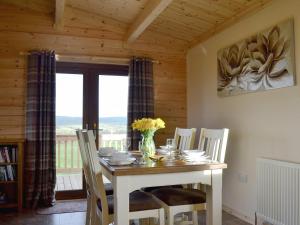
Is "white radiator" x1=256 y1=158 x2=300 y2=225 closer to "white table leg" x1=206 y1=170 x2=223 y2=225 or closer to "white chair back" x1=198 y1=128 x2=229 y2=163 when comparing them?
"white chair back" x1=198 y1=128 x2=229 y2=163

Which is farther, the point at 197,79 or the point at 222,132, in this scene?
the point at 197,79

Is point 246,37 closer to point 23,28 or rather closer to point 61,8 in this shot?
point 61,8

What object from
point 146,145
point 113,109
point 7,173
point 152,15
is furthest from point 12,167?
point 152,15

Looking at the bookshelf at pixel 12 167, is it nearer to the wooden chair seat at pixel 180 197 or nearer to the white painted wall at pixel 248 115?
the wooden chair seat at pixel 180 197

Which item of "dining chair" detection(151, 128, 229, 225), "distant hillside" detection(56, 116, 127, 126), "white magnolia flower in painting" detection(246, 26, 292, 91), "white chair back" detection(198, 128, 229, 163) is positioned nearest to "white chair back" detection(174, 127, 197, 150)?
"white chair back" detection(198, 128, 229, 163)

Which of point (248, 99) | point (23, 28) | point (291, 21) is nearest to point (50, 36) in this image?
point (23, 28)

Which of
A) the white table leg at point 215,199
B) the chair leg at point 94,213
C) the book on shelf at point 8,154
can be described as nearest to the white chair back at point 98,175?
the chair leg at point 94,213

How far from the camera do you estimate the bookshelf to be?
3891 mm

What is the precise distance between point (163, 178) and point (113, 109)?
8.13 ft

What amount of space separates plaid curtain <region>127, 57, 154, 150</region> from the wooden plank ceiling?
410 millimetres

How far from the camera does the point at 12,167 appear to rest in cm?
397

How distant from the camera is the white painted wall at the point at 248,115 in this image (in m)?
2.83

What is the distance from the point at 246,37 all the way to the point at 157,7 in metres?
1.04

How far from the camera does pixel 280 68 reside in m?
2.89
